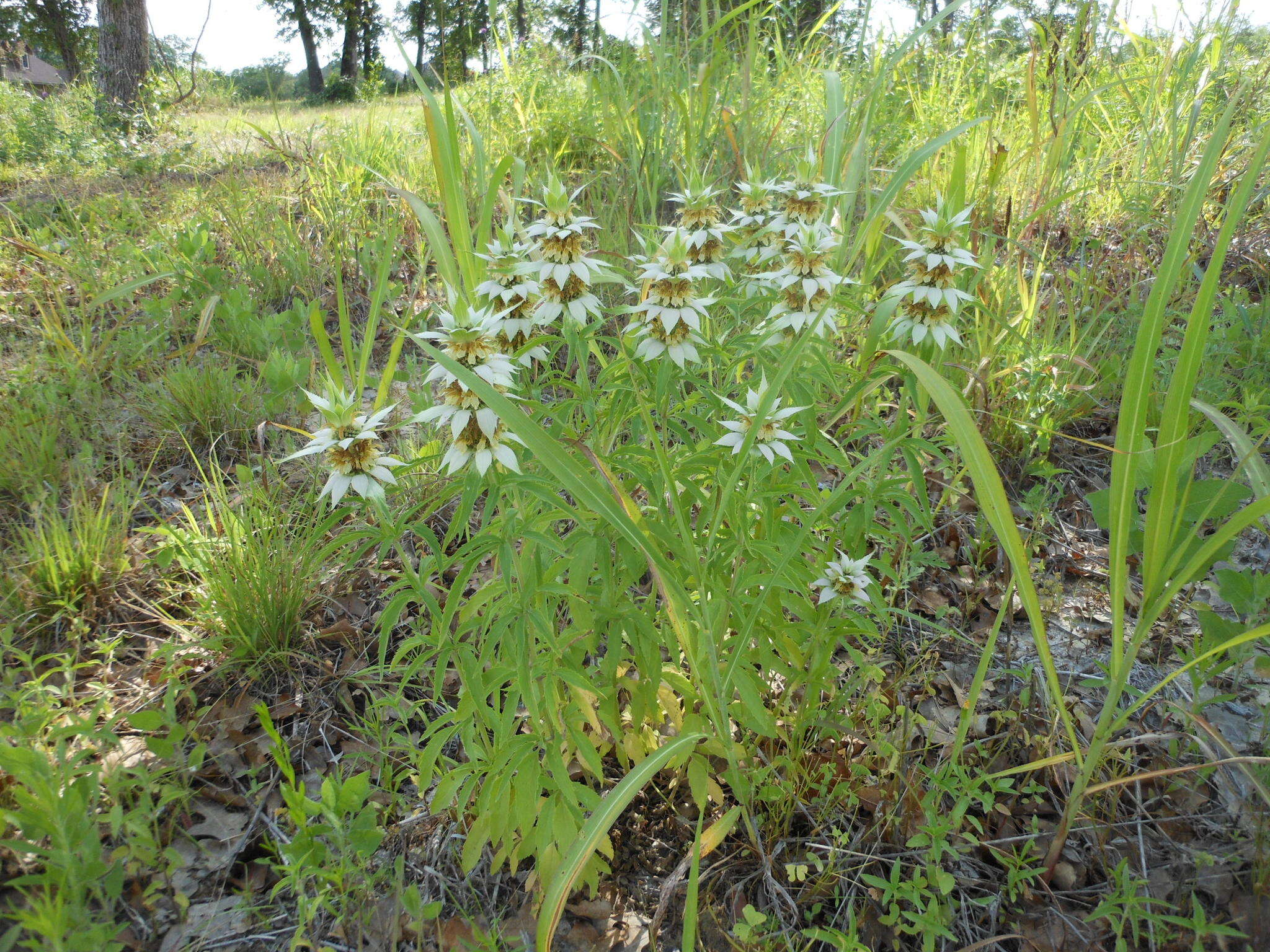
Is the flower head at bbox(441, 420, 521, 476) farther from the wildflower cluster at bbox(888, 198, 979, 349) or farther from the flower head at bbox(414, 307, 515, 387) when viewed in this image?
the wildflower cluster at bbox(888, 198, 979, 349)

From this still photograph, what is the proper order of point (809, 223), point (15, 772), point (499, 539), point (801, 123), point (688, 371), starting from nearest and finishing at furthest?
point (499, 539)
point (15, 772)
point (688, 371)
point (809, 223)
point (801, 123)

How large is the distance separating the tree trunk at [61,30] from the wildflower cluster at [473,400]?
22.8m

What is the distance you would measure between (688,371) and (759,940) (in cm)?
115

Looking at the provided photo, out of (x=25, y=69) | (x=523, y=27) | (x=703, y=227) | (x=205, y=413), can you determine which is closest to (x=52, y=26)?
(x=523, y=27)

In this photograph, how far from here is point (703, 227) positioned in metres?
1.77

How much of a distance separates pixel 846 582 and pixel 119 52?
10.5 meters

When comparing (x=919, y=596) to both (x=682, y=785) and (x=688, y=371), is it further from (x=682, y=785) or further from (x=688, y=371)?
(x=688, y=371)

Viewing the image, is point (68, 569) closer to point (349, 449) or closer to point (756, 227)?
point (349, 449)

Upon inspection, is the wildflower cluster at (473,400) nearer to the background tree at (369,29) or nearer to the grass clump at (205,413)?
the grass clump at (205,413)

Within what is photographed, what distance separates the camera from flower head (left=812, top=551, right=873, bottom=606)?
1476 mm

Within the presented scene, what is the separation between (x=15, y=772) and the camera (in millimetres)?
1375

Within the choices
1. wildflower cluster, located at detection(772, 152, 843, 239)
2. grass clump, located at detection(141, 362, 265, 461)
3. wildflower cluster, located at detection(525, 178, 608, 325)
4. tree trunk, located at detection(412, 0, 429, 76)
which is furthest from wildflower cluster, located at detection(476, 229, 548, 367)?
tree trunk, located at detection(412, 0, 429, 76)

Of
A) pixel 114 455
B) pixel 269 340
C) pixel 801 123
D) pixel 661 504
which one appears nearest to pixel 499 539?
pixel 661 504

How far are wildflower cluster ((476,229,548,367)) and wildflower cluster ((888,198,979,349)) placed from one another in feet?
2.54
